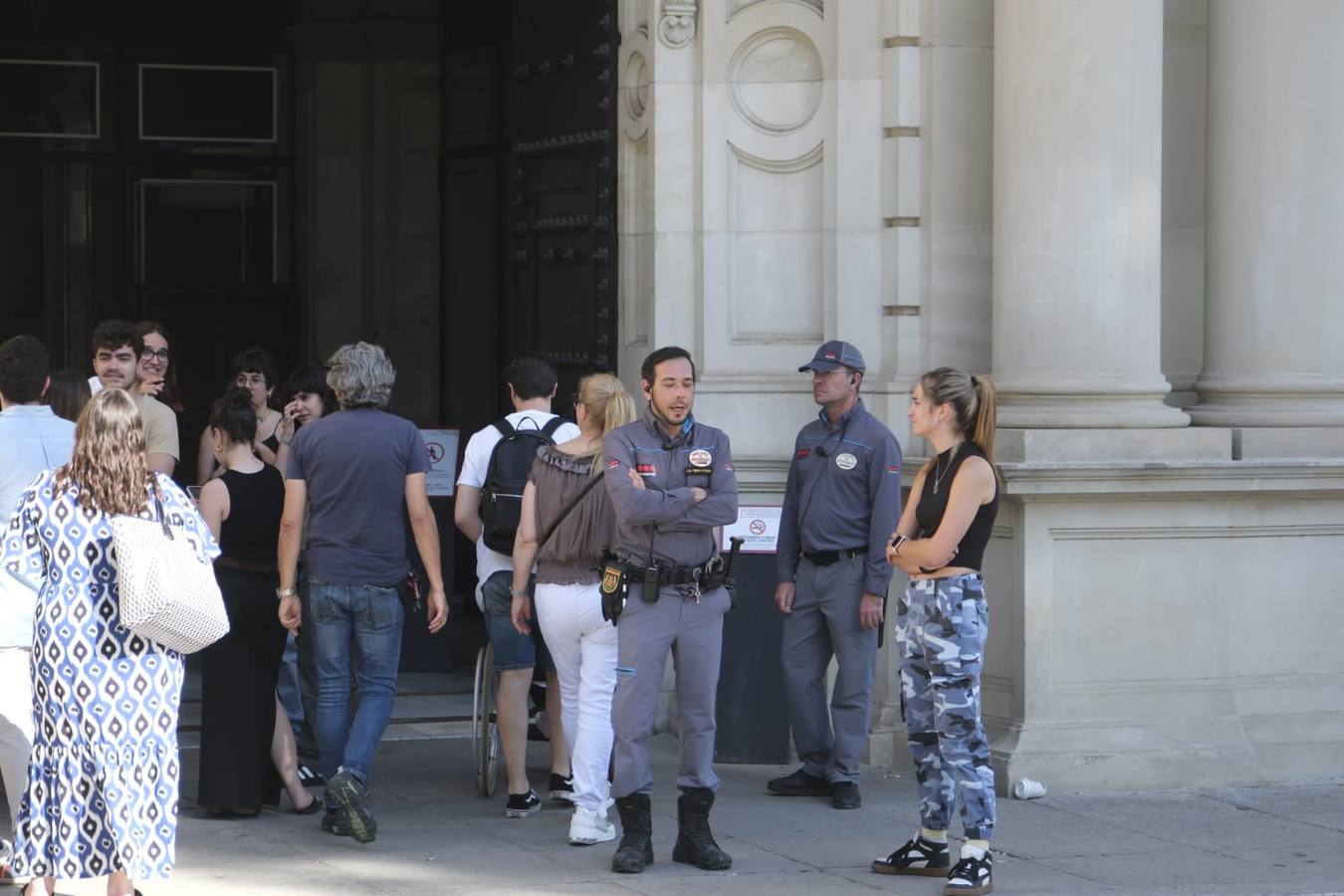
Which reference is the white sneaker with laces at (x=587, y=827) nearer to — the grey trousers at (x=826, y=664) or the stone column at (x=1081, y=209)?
the grey trousers at (x=826, y=664)

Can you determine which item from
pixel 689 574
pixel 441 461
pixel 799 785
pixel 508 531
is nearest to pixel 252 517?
pixel 508 531

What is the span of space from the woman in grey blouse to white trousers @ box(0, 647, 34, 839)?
72.9 inches

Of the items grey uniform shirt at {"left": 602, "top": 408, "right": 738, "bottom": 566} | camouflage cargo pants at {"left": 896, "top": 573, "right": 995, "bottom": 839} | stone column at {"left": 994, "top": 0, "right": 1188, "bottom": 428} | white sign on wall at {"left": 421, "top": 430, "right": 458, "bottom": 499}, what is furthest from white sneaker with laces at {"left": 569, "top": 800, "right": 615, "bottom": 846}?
white sign on wall at {"left": 421, "top": 430, "right": 458, "bottom": 499}

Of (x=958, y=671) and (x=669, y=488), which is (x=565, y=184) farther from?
(x=958, y=671)

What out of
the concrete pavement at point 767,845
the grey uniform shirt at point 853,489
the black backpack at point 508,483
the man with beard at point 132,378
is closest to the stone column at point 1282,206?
the concrete pavement at point 767,845

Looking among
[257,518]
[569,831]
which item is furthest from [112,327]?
[569,831]

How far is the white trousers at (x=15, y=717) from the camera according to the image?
6.92 metres

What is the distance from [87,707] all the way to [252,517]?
1694 mm

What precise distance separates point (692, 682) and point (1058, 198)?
10.3 feet

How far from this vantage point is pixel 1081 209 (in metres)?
9.17

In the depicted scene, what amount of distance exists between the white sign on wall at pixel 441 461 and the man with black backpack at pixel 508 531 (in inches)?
148

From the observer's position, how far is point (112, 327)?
8.93 metres

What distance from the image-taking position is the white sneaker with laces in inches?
303

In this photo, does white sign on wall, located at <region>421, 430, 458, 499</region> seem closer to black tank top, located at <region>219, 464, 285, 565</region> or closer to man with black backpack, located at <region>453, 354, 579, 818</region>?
man with black backpack, located at <region>453, 354, 579, 818</region>
